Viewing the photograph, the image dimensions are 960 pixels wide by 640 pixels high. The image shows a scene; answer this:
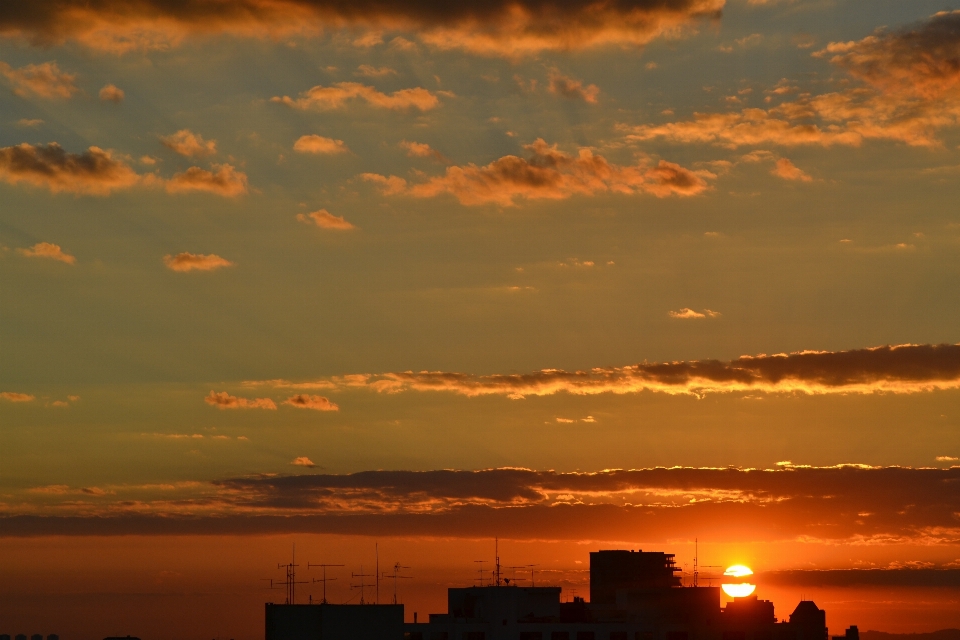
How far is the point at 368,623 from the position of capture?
191750mm

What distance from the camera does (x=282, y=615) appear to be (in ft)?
622

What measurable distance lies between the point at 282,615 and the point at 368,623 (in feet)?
39.5
